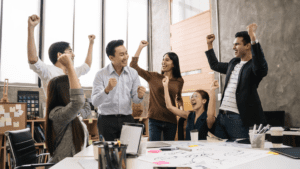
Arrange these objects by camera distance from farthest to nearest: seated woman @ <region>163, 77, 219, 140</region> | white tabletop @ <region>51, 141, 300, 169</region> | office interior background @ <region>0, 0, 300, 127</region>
→ office interior background @ <region>0, 0, 300, 127</region>, seated woman @ <region>163, 77, 219, 140</region>, white tabletop @ <region>51, 141, 300, 169</region>

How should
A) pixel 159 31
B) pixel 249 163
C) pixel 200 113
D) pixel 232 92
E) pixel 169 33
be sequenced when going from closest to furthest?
pixel 249 163
pixel 232 92
pixel 200 113
pixel 169 33
pixel 159 31

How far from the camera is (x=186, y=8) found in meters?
5.22

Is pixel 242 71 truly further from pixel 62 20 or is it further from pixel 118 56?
pixel 62 20

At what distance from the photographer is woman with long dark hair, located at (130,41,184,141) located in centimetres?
232

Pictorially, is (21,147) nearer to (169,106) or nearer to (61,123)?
(61,123)

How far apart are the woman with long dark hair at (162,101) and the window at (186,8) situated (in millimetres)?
2656

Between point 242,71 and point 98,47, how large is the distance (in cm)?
407

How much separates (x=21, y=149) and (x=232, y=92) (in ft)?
5.70

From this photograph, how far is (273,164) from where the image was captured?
102 centimetres

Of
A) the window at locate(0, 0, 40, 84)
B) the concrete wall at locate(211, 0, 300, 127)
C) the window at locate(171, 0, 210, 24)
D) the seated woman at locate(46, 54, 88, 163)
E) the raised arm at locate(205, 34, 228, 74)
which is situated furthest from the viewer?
the window at locate(171, 0, 210, 24)

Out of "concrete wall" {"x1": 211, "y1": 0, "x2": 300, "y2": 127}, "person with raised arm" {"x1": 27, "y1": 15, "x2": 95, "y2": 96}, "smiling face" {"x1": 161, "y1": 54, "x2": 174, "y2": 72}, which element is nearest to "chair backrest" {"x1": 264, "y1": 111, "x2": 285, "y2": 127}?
"concrete wall" {"x1": 211, "y1": 0, "x2": 300, "y2": 127}

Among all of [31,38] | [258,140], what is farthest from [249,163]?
A: [31,38]

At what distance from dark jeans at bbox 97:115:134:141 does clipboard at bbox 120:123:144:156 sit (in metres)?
0.65

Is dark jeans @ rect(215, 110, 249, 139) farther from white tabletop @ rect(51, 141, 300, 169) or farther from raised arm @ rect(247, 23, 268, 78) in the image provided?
white tabletop @ rect(51, 141, 300, 169)
